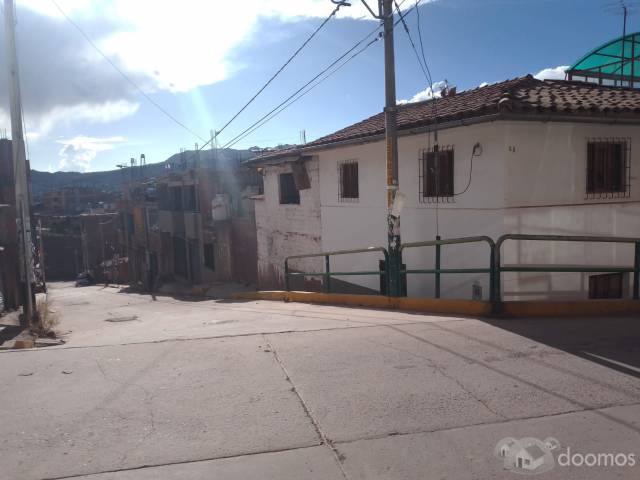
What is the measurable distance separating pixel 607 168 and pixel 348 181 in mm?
5810

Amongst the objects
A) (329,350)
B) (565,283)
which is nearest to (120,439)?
(329,350)

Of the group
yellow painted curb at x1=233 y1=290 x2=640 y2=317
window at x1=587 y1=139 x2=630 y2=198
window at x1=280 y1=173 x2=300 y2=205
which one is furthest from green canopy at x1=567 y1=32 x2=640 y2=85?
yellow painted curb at x1=233 y1=290 x2=640 y2=317

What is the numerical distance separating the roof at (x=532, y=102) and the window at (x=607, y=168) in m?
0.76

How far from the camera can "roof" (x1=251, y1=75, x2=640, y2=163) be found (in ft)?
26.2

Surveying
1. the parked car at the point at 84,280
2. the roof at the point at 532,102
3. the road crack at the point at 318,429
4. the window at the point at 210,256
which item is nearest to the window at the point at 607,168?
the roof at the point at 532,102

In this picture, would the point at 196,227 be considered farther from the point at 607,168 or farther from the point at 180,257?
the point at 607,168

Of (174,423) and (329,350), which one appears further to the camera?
(329,350)

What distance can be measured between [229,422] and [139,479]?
2.65ft

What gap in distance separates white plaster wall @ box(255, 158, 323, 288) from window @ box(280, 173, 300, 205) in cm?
17

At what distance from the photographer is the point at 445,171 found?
9.84 metres

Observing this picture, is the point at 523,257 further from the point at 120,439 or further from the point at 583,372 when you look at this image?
the point at 120,439

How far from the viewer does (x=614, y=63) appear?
13953mm

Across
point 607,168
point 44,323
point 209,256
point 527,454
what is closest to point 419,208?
point 607,168

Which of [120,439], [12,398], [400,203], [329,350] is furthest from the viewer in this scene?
[400,203]
